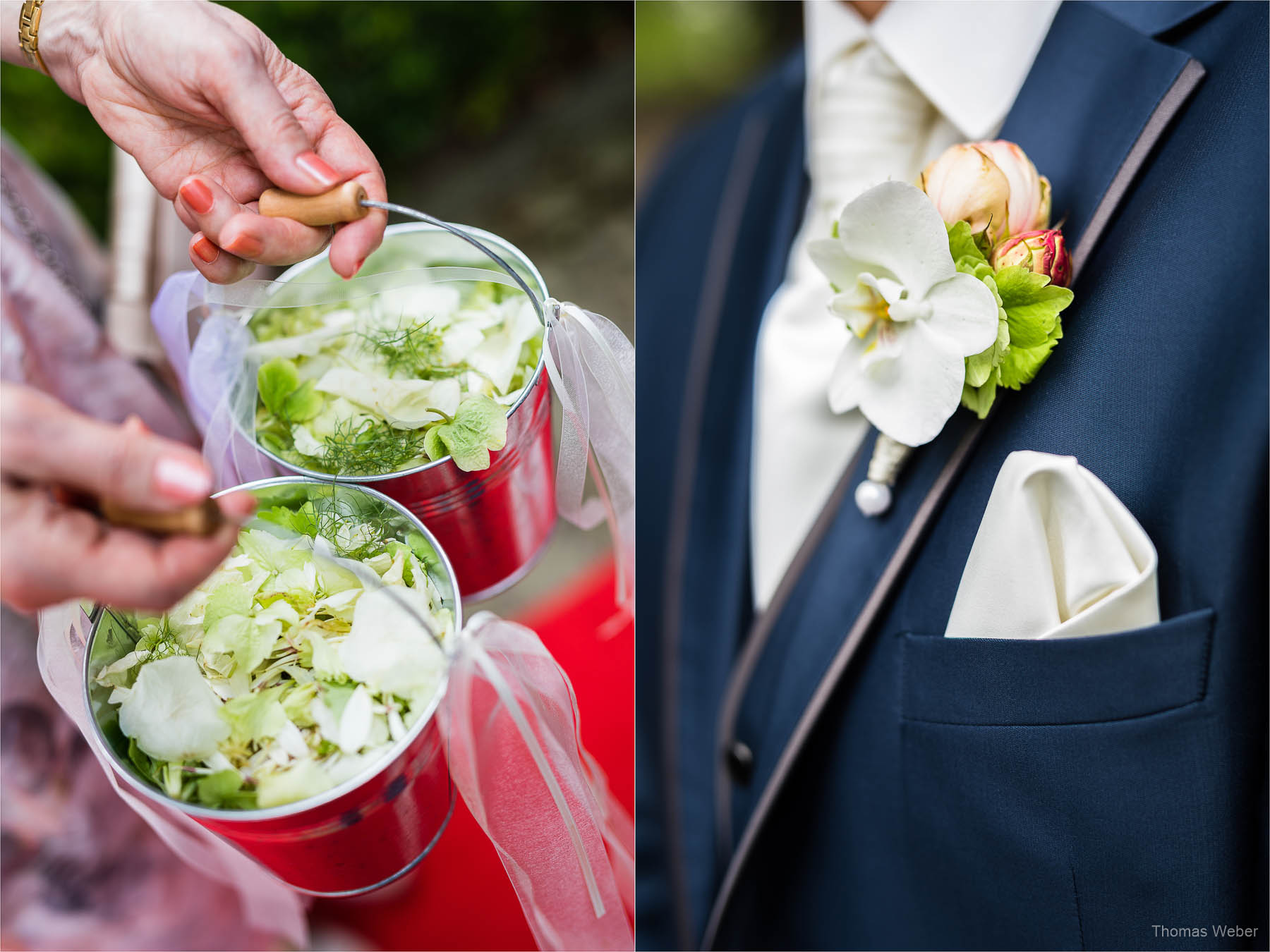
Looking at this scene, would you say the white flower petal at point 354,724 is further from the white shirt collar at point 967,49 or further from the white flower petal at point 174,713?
the white shirt collar at point 967,49

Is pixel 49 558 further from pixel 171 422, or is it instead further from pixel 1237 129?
pixel 1237 129

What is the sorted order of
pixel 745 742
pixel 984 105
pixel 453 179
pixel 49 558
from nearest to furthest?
1. pixel 49 558
2. pixel 984 105
3. pixel 745 742
4. pixel 453 179

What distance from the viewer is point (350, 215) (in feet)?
1.53

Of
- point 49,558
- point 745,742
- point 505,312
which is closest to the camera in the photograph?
point 49,558

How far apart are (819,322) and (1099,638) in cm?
40

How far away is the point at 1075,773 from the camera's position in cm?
55

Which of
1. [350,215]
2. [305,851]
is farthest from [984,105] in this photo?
[305,851]

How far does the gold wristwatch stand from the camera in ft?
1.73

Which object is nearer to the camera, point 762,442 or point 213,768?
point 213,768

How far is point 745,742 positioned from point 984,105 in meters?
0.62

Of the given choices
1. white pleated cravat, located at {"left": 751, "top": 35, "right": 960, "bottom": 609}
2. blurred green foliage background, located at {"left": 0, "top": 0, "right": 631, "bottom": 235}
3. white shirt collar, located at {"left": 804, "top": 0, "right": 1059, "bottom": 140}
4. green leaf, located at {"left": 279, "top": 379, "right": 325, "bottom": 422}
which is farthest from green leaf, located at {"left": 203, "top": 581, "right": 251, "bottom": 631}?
blurred green foliage background, located at {"left": 0, "top": 0, "right": 631, "bottom": 235}

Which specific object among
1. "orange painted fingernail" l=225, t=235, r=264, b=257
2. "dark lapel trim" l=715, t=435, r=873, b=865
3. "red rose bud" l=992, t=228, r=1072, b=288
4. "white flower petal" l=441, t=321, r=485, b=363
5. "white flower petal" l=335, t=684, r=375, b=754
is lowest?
"dark lapel trim" l=715, t=435, r=873, b=865

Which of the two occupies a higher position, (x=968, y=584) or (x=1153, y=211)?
(x=1153, y=211)

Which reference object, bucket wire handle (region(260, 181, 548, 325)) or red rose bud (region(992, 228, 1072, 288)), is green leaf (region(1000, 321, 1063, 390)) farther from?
bucket wire handle (region(260, 181, 548, 325))
